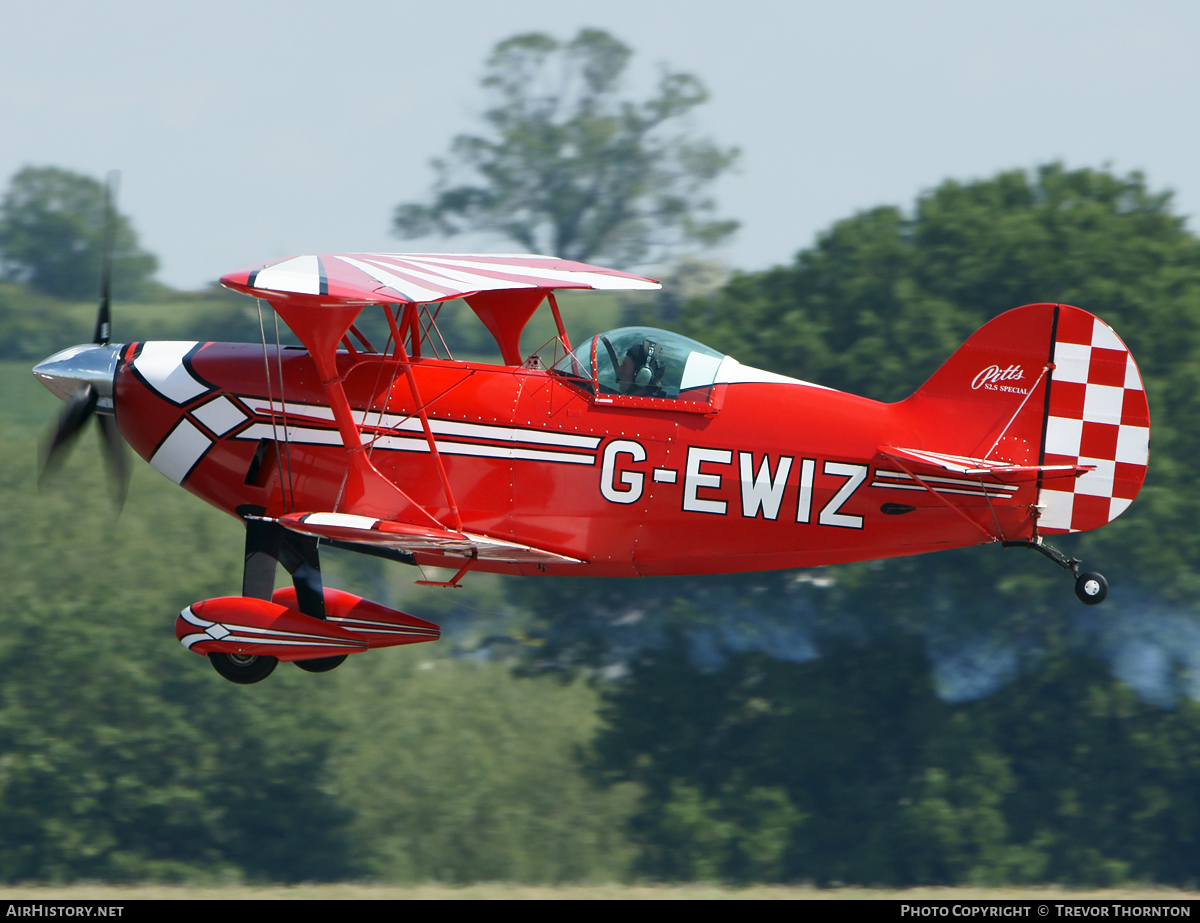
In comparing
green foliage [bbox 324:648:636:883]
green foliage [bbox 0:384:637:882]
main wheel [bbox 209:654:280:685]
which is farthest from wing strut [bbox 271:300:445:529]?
green foliage [bbox 0:384:637:882]

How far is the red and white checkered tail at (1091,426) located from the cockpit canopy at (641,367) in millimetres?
2371

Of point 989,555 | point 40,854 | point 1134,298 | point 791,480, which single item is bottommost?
point 40,854

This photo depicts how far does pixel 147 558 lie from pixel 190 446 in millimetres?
18567

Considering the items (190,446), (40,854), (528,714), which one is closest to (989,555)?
(528,714)

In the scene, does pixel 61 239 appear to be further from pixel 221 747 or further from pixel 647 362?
→ pixel 647 362

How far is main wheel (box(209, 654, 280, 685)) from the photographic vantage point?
32.1ft

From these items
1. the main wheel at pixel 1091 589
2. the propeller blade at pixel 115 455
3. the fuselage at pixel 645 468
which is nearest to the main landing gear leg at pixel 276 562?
the fuselage at pixel 645 468

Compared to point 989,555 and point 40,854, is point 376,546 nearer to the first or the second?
point 989,555

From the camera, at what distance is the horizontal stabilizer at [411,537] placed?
8.35m

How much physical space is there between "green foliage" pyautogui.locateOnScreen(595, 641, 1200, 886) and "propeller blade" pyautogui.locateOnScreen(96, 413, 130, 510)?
16.6 metres

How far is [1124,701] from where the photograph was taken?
985 inches

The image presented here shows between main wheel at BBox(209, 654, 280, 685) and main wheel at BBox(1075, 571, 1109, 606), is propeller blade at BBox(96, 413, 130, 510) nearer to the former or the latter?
main wheel at BBox(209, 654, 280, 685)

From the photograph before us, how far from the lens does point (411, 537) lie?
855cm
